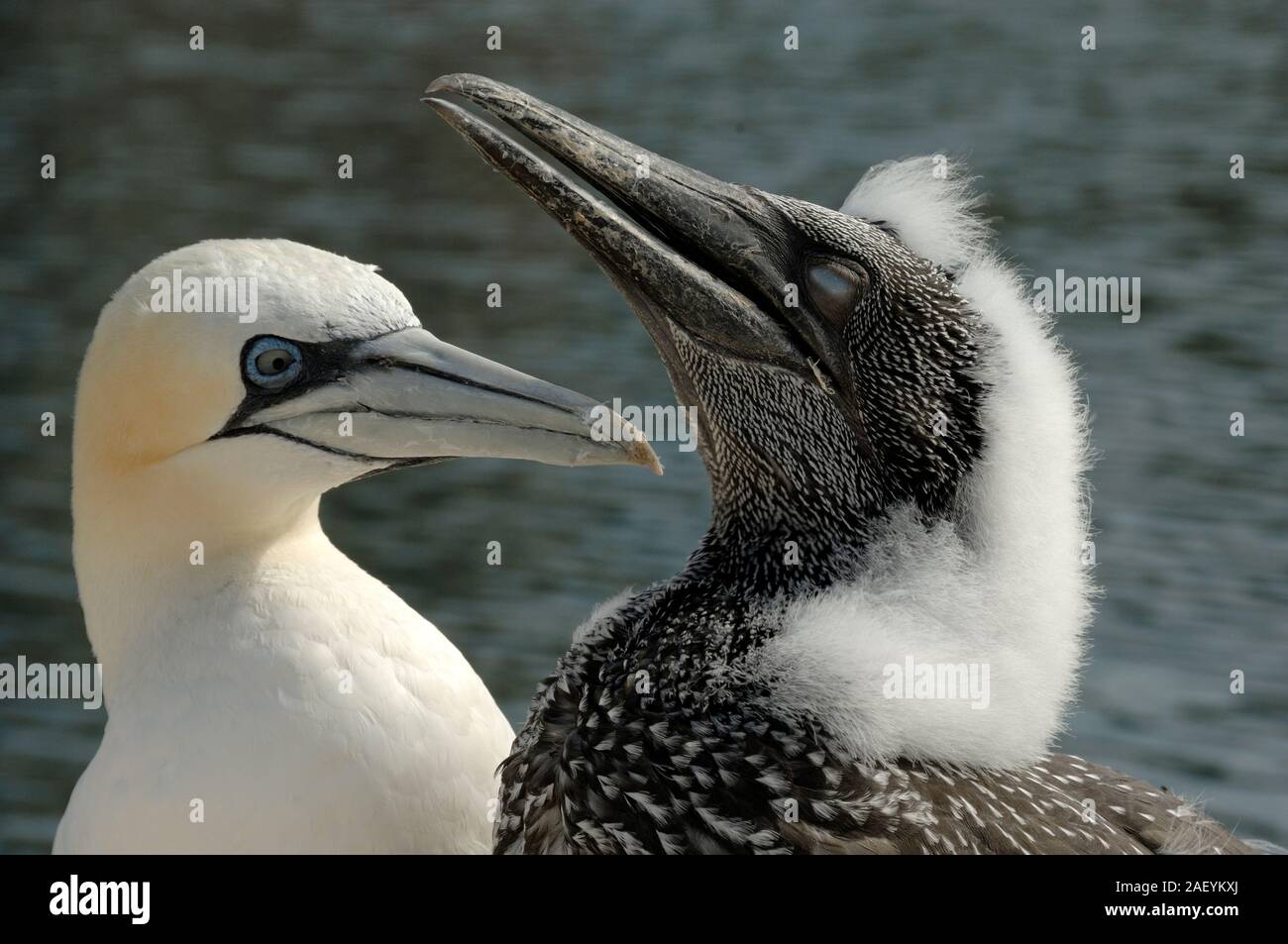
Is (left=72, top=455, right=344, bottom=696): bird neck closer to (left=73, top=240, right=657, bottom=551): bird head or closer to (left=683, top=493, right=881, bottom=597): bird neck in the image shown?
(left=73, top=240, right=657, bottom=551): bird head

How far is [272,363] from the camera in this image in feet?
12.1

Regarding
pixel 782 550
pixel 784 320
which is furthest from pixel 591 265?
pixel 782 550

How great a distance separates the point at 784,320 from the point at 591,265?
365 inches

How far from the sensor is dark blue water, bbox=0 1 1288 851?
29.1 ft

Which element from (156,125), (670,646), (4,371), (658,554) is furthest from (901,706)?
(156,125)

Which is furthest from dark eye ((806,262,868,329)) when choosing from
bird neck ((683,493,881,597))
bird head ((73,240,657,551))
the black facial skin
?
bird head ((73,240,657,551))

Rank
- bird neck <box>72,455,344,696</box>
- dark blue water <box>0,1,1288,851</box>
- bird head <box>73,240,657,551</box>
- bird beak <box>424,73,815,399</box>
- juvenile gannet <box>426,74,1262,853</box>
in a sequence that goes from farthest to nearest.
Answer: dark blue water <box>0,1,1288,851</box>, bird neck <box>72,455,344,696</box>, bird head <box>73,240,657,551</box>, bird beak <box>424,73,815,399</box>, juvenile gannet <box>426,74,1262,853</box>

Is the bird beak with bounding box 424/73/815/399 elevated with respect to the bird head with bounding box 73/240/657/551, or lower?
elevated

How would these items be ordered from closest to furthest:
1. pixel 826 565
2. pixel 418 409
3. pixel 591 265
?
pixel 826 565, pixel 418 409, pixel 591 265

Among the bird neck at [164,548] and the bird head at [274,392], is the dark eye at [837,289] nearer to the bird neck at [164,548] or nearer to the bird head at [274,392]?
the bird head at [274,392]

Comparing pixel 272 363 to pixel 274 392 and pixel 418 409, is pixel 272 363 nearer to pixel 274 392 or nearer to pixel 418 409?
pixel 274 392

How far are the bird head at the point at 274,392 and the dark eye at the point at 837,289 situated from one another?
52cm

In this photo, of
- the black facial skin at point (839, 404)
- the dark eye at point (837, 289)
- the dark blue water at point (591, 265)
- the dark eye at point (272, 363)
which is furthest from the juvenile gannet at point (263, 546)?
the dark blue water at point (591, 265)

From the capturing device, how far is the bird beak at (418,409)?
3631 millimetres
